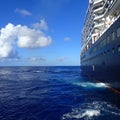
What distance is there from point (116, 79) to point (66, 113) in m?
11.2

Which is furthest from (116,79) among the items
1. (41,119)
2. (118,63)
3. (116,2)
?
(41,119)

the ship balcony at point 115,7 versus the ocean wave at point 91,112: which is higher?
the ship balcony at point 115,7

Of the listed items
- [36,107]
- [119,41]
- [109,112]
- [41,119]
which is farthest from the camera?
[119,41]

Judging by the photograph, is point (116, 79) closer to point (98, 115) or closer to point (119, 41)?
point (119, 41)

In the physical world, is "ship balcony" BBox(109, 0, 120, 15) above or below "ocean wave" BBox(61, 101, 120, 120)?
above

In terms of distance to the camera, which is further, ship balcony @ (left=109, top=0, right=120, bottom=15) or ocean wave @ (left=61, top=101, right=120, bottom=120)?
ship balcony @ (left=109, top=0, right=120, bottom=15)

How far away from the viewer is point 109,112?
62.5 ft

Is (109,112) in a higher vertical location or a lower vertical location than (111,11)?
lower

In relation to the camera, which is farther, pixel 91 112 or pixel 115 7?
pixel 115 7

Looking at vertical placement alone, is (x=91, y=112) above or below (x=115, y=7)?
below

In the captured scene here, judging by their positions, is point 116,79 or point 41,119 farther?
point 116,79

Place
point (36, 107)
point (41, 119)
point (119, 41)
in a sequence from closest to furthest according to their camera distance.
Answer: point (41, 119) < point (36, 107) < point (119, 41)

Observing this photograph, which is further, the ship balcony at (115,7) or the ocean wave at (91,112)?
the ship balcony at (115,7)

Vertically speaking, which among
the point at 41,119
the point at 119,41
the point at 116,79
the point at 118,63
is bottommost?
the point at 41,119
